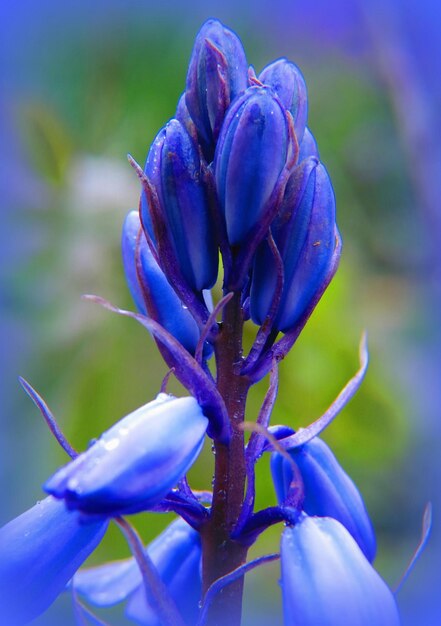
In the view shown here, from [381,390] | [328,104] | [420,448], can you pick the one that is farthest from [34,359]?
[328,104]

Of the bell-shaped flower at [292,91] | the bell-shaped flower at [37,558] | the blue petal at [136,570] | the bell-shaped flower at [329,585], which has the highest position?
the bell-shaped flower at [292,91]

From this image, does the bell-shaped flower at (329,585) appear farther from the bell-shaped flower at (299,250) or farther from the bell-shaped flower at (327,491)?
the bell-shaped flower at (299,250)

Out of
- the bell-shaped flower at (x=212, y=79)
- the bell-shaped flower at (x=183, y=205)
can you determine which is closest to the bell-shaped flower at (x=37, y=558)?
the bell-shaped flower at (x=183, y=205)

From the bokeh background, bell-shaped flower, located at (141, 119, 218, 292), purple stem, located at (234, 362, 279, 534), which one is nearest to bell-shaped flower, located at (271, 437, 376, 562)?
purple stem, located at (234, 362, 279, 534)

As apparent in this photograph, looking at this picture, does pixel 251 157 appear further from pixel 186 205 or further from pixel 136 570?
pixel 136 570

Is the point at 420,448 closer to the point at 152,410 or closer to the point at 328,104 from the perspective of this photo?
the point at 328,104
